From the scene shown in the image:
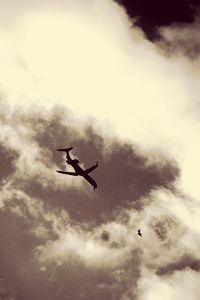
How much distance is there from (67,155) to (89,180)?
7165mm

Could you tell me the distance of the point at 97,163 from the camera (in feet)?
213

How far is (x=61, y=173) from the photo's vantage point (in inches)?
2616

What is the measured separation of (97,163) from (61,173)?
6.79 meters

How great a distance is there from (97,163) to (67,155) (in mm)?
5336

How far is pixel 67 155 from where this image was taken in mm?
64750

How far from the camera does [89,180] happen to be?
6881cm

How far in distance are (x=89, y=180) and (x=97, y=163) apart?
17.4ft

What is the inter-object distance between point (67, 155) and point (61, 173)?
3.81m
